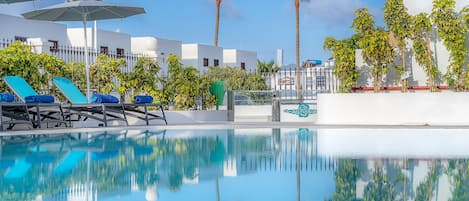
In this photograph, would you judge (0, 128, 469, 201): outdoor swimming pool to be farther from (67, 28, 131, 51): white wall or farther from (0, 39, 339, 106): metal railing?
(67, 28, 131, 51): white wall

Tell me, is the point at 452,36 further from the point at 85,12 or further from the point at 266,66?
the point at 266,66

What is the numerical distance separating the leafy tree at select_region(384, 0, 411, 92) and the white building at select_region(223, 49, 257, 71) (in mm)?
29670

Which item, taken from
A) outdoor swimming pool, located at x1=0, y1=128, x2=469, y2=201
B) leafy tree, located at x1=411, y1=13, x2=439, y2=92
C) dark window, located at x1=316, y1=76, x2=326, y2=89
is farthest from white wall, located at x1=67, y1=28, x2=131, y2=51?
outdoor swimming pool, located at x1=0, y1=128, x2=469, y2=201

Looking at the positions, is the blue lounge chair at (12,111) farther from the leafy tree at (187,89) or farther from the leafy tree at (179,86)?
the leafy tree at (187,89)

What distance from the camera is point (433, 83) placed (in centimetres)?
1633

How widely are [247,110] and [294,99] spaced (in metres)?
1.49

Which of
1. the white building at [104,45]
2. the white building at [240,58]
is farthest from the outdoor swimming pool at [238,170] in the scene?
the white building at [240,58]

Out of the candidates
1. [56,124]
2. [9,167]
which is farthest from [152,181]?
[56,124]

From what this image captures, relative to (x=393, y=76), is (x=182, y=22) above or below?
above

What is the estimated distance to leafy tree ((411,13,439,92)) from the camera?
639 inches

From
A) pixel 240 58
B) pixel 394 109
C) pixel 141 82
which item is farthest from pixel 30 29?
pixel 240 58

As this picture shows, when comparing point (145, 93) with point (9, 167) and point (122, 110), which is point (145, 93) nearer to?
point (122, 110)

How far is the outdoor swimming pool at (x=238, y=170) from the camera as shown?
492 centimetres

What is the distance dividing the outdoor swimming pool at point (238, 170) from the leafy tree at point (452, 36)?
18.8ft
